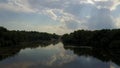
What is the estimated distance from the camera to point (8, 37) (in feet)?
220

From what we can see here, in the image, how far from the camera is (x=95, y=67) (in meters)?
28.2

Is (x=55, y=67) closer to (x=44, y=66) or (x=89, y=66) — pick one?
(x=44, y=66)

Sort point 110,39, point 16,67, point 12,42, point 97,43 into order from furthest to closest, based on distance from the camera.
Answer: point 12,42, point 97,43, point 110,39, point 16,67

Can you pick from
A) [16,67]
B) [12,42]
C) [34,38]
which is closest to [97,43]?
[12,42]

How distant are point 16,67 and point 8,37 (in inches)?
1640

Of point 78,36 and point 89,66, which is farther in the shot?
point 78,36

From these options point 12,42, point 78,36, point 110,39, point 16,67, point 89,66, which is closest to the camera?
point 16,67

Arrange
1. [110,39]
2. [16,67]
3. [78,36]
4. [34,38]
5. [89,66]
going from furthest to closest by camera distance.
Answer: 1. [34,38]
2. [78,36]
3. [110,39]
4. [89,66]
5. [16,67]

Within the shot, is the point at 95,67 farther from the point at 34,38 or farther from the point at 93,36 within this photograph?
the point at 34,38

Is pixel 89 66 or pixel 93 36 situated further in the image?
pixel 93 36

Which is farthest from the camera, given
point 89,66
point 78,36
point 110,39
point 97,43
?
point 78,36

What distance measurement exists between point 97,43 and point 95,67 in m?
37.5

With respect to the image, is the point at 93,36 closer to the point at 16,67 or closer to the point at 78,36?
the point at 78,36

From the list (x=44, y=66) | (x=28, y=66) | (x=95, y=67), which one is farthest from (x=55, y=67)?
(x=95, y=67)
